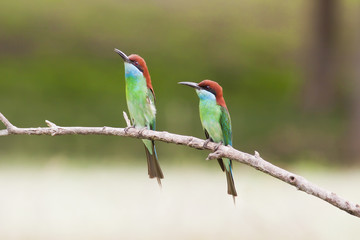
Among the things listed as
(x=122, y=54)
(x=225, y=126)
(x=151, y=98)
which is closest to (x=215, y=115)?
(x=225, y=126)

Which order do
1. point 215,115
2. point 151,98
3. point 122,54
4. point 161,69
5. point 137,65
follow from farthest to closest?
point 161,69, point 215,115, point 151,98, point 137,65, point 122,54

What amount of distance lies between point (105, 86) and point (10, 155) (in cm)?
473

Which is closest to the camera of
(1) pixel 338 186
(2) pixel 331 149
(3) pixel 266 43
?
(1) pixel 338 186

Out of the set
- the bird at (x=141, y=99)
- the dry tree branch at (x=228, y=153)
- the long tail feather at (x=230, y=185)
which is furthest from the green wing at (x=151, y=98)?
the long tail feather at (x=230, y=185)

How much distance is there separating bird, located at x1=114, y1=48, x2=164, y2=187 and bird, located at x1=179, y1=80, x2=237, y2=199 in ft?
0.44

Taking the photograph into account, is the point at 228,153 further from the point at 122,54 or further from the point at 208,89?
the point at 122,54

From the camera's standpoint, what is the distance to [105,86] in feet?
42.2

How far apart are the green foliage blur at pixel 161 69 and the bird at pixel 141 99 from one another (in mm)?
6361

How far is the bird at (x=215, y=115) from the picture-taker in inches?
67.3

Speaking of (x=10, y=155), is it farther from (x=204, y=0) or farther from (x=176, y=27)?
(x=204, y=0)

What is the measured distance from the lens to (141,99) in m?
1.97

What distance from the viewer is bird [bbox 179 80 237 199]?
1710mm

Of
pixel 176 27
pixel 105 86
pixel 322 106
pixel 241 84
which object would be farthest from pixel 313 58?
pixel 176 27

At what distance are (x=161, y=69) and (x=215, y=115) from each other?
1170 centimetres
